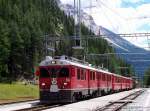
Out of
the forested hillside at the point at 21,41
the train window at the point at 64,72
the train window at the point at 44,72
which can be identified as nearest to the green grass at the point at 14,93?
the train window at the point at 44,72

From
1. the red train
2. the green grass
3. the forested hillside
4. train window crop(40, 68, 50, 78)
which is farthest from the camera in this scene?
the forested hillside

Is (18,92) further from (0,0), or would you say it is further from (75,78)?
(0,0)

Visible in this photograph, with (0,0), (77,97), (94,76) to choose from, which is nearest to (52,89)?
(77,97)

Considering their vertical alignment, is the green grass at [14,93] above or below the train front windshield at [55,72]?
below

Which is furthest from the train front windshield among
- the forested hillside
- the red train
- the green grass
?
the forested hillside

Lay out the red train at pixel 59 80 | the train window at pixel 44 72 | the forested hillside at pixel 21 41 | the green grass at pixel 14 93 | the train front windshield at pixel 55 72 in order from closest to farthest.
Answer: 1. the red train at pixel 59 80
2. the train front windshield at pixel 55 72
3. the train window at pixel 44 72
4. the green grass at pixel 14 93
5. the forested hillside at pixel 21 41

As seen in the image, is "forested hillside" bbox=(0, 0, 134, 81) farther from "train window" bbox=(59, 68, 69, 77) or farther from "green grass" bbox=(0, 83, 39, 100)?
"train window" bbox=(59, 68, 69, 77)

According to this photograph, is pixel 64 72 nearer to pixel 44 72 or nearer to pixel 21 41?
pixel 44 72

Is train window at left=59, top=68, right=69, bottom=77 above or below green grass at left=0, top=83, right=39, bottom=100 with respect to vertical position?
above

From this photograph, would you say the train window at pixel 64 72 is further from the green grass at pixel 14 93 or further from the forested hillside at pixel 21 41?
the forested hillside at pixel 21 41

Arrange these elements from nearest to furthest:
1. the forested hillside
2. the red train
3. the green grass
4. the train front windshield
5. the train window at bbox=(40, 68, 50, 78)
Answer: the red train, the train front windshield, the train window at bbox=(40, 68, 50, 78), the green grass, the forested hillside

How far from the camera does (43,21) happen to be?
148 m

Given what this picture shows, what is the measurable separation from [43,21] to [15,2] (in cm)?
1033

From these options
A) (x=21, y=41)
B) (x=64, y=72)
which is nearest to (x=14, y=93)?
(x=64, y=72)
